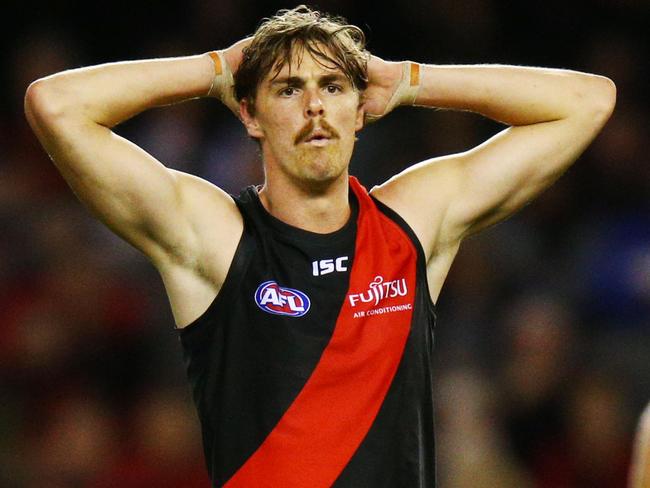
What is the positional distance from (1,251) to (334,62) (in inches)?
149

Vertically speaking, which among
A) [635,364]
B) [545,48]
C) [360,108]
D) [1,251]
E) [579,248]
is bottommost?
[635,364]

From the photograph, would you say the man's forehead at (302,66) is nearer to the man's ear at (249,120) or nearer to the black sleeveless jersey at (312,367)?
the man's ear at (249,120)

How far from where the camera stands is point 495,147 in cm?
402

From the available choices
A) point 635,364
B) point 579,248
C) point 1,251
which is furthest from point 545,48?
point 1,251

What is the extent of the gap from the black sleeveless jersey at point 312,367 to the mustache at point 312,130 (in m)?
0.30

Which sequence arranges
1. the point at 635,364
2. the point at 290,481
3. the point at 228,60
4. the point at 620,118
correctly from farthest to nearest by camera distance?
the point at 620,118 → the point at 635,364 → the point at 228,60 → the point at 290,481

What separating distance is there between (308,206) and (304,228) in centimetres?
7

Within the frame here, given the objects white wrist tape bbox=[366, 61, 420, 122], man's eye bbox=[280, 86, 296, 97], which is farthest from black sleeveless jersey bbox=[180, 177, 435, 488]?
white wrist tape bbox=[366, 61, 420, 122]

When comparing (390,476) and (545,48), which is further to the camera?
(545,48)

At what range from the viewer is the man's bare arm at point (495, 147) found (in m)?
3.97

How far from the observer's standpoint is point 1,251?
23.0 feet

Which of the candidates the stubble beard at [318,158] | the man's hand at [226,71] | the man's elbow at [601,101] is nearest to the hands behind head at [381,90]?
the stubble beard at [318,158]

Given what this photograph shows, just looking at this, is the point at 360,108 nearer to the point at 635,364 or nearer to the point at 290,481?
the point at 290,481

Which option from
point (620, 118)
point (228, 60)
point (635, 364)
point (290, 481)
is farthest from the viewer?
point (620, 118)
